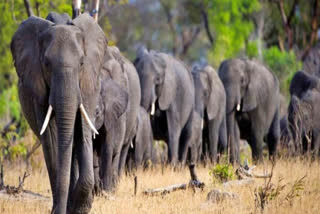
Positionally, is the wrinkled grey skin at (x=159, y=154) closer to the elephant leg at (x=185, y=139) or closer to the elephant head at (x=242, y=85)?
the elephant leg at (x=185, y=139)

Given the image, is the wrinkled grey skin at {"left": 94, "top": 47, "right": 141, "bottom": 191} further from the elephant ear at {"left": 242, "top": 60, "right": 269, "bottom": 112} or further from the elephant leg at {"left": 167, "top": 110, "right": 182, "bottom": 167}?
the elephant ear at {"left": 242, "top": 60, "right": 269, "bottom": 112}

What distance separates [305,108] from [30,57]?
24.0 ft

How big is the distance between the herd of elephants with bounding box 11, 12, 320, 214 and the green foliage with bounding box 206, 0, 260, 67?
18.2 m

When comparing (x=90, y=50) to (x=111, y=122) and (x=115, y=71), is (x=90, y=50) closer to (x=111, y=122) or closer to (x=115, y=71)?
(x=111, y=122)

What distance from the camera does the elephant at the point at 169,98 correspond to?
13.5 metres

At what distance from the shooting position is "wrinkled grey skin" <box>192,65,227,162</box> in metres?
15.4

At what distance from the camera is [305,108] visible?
13789 millimetres

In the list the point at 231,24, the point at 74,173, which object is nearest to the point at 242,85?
the point at 74,173

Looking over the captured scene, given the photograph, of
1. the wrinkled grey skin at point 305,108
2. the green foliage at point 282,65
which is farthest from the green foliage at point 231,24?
the wrinkled grey skin at point 305,108

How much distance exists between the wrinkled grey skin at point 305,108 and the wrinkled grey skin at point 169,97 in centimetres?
196

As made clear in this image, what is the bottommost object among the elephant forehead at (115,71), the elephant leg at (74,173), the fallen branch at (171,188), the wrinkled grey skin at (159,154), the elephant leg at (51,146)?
the wrinkled grey skin at (159,154)

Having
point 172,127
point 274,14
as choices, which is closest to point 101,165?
point 172,127

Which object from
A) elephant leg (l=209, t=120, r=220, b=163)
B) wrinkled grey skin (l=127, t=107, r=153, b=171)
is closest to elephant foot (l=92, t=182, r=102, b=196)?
wrinkled grey skin (l=127, t=107, r=153, b=171)

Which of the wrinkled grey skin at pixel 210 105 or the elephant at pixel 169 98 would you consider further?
the wrinkled grey skin at pixel 210 105
